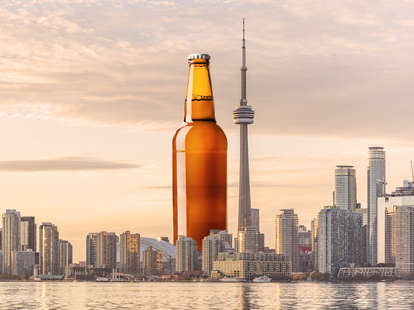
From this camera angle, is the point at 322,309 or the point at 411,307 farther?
the point at 411,307

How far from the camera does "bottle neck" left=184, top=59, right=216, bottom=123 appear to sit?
19588cm

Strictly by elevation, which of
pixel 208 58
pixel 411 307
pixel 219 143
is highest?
pixel 208 58

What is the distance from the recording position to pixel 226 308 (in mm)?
137625

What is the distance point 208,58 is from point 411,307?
76321 mm

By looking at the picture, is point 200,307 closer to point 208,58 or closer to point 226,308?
point 226,308

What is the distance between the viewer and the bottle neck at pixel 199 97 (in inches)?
7712

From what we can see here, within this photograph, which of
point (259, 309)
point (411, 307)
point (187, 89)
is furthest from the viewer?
point (187, 89)

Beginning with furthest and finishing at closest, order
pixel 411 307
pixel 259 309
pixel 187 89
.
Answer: pixel 187 89, pixel 411 307, pixel 259 309

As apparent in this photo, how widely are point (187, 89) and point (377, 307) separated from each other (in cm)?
7159

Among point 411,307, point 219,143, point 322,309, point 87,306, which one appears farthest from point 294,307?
point 219,143

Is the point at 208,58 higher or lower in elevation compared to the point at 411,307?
higher

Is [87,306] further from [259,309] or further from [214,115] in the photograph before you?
[214,115]

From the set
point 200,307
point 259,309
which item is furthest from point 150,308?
point 259,309

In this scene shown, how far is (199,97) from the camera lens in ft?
642
